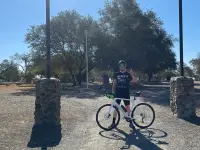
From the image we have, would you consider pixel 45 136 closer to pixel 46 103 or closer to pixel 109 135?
pixel 46 103

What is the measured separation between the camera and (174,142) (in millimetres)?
7129

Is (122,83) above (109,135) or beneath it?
above

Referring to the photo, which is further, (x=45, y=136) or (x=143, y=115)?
(x=143, y=115)

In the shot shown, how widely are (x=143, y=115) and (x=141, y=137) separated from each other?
1440 millimetres

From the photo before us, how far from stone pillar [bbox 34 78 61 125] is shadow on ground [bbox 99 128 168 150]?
1.68 m

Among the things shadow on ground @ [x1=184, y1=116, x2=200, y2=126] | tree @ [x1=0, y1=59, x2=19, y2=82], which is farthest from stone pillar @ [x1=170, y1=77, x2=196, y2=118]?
tree @ [x1=0, y1=59, x2=19, y2=82]

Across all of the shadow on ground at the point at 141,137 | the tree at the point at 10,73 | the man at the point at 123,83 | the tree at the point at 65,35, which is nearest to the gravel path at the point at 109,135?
the shadow on ground at the point at 141,137

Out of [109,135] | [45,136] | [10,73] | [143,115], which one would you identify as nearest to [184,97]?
[143,115]

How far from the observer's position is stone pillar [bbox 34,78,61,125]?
9242 mm

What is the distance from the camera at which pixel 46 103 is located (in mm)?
9234

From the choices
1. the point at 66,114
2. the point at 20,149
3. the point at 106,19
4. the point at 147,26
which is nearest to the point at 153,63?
the point at 147,26

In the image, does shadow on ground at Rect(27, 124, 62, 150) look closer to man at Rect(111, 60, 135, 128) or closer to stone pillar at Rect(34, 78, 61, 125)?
stone pillar at Rect(34, 78, 61, 125)

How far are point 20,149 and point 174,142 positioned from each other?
10.7 ft

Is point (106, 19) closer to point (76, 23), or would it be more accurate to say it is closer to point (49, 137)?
point (76, 23)
